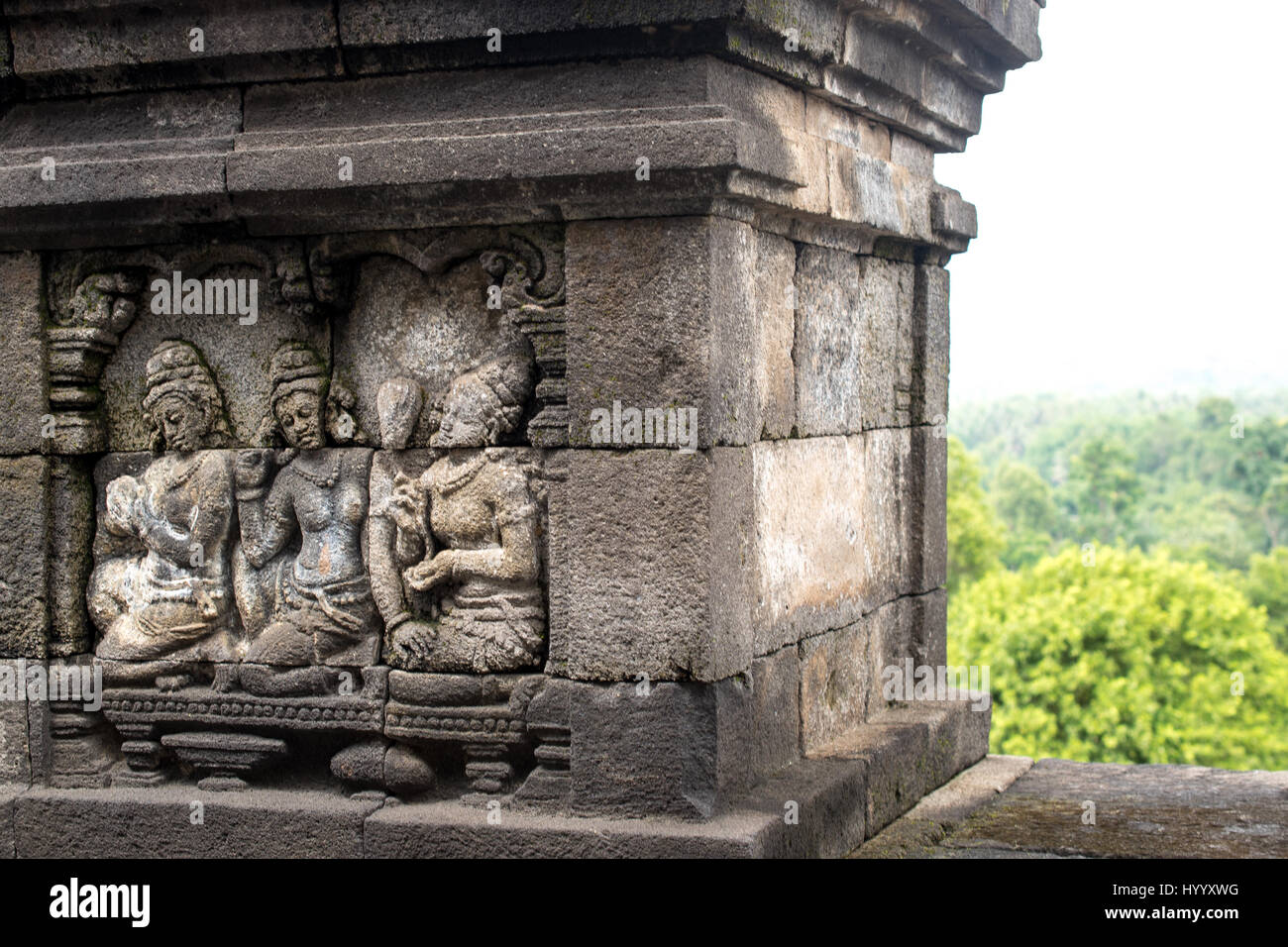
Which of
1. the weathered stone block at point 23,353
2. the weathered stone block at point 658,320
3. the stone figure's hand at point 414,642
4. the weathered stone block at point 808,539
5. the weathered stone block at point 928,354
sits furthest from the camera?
the weathered stone block at point 928,354

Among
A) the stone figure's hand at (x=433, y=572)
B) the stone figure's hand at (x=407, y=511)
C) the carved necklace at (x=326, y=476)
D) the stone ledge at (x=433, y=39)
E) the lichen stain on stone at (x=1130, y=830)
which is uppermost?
the stone ledge at (x=433, y=39)

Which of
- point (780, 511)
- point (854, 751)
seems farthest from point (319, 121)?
Result: point (854, 751)

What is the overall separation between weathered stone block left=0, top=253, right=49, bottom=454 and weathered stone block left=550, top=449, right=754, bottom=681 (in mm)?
1949

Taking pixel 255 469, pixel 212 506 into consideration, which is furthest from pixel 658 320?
pixel 212 506

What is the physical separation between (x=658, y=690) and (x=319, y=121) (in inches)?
83.4

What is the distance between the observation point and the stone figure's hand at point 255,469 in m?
5.34

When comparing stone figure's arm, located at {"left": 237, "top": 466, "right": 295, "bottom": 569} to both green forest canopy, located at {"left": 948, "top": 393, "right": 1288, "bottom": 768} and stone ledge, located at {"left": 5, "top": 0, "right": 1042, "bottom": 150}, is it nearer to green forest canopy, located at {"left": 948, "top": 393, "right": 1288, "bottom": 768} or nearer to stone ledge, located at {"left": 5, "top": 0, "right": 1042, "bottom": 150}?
stone ledge, located at {"left": 5, "top": 0, "right": 1042, "bottom": 150}

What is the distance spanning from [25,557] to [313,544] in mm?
1064

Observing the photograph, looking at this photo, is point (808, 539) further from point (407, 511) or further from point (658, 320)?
point (407, 511)

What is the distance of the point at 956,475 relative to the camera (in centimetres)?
2795

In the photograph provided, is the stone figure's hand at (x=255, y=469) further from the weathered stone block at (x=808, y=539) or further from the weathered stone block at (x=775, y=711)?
the weathered stone block at (x=775, y=711)

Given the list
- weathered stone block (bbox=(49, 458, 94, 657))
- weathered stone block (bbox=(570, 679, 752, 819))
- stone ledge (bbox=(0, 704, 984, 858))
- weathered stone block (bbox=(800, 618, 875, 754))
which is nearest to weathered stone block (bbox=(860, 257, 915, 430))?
weathered stone block (bbox=(800, 618, 875, 754))

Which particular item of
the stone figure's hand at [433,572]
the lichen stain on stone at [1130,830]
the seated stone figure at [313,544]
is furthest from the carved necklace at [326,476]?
the lichen stain on stone at [1130,830]

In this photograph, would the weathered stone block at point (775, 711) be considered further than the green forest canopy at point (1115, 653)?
No
